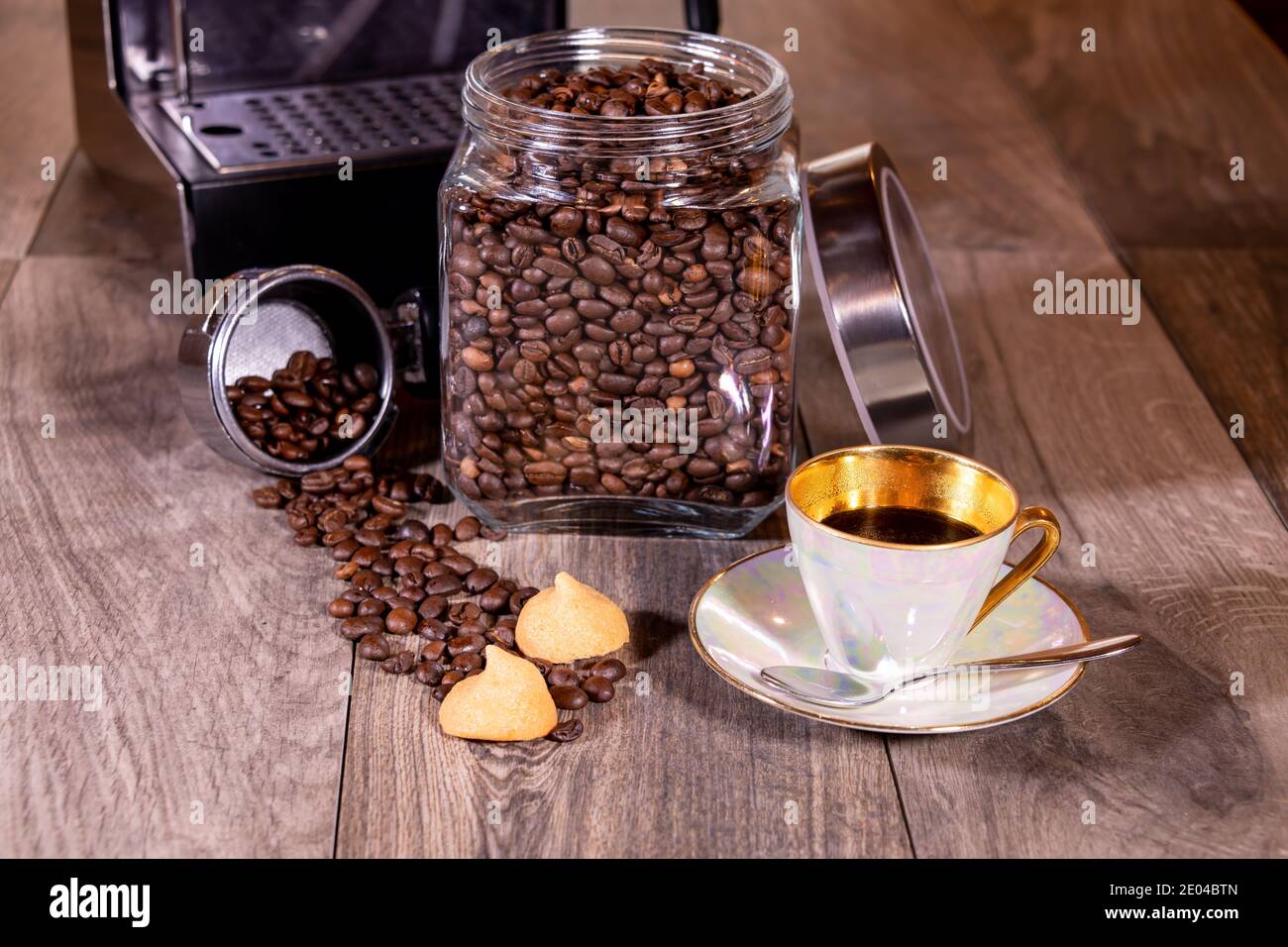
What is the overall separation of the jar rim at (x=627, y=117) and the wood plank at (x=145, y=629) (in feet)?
0.98

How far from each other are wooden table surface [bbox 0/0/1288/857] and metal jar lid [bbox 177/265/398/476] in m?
0.05

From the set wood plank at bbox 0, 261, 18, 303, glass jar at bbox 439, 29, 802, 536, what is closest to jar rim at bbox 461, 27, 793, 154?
glass jar at bbox 439, 29, 802, 536

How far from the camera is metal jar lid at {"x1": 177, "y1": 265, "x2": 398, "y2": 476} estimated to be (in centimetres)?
93

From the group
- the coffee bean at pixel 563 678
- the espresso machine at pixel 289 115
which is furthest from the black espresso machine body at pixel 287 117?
the coffee bean at pixel 563 678

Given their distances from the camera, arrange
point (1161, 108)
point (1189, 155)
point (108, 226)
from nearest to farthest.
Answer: point (108, 226) < point (1189, 155) < point (1161, 108)

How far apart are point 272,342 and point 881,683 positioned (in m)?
0.50

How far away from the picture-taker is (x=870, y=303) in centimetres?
90

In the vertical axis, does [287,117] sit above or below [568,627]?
above

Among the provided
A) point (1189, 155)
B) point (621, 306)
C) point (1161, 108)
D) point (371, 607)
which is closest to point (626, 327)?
point (621, 306)

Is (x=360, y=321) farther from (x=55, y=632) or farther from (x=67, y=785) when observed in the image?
(x=67, y=785)

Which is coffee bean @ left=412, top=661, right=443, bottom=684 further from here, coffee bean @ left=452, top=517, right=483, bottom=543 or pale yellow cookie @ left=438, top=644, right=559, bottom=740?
coffee bean @ left=452, top=517, right=483, bottom=543

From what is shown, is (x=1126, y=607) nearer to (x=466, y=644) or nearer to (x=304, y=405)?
(x=466, y=644)

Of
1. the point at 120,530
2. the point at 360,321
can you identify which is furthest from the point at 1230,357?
the point at 120,530

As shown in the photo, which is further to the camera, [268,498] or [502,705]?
[268,498]
